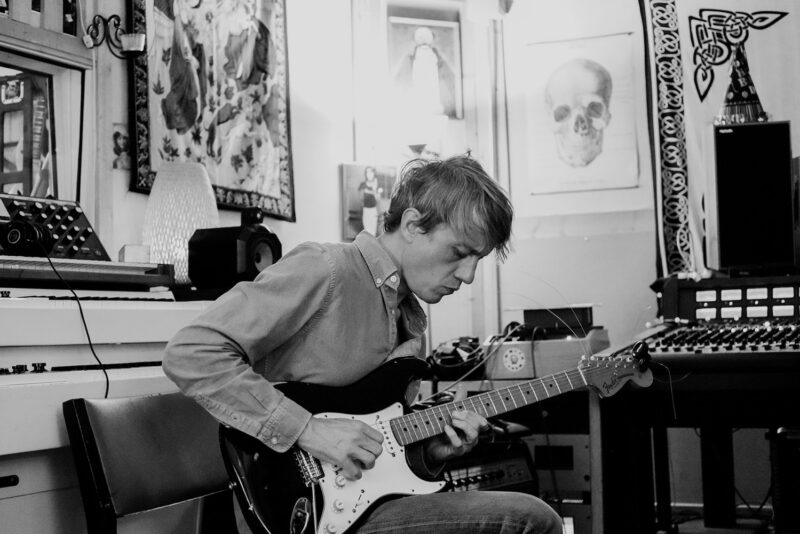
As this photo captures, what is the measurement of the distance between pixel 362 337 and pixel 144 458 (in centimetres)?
47

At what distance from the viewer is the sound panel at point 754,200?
270cm

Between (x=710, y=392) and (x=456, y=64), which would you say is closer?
(x=710, y=392)

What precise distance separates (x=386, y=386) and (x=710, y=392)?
2.95 feet

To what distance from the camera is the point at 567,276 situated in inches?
155

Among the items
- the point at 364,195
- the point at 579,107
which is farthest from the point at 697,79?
the point at 364,195

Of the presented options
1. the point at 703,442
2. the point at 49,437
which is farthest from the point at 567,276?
the point at 49,437

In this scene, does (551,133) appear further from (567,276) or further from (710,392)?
(710,392)

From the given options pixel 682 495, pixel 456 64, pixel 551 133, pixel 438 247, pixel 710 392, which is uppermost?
pixel 456 64

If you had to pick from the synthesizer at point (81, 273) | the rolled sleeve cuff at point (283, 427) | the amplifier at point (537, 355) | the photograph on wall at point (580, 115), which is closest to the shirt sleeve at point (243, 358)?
the rolled sleeve cuff at point (283, 427)

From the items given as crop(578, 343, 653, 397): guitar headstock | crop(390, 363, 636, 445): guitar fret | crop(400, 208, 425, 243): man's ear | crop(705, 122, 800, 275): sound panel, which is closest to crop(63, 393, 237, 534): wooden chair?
crop(390, 363, 636, 445): guitar fret

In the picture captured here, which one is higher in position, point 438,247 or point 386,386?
point 438,247

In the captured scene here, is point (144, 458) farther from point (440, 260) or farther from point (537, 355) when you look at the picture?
point (537, 355)

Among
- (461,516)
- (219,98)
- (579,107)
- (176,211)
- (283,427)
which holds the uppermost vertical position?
(579,107)

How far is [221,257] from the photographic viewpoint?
2242mm
